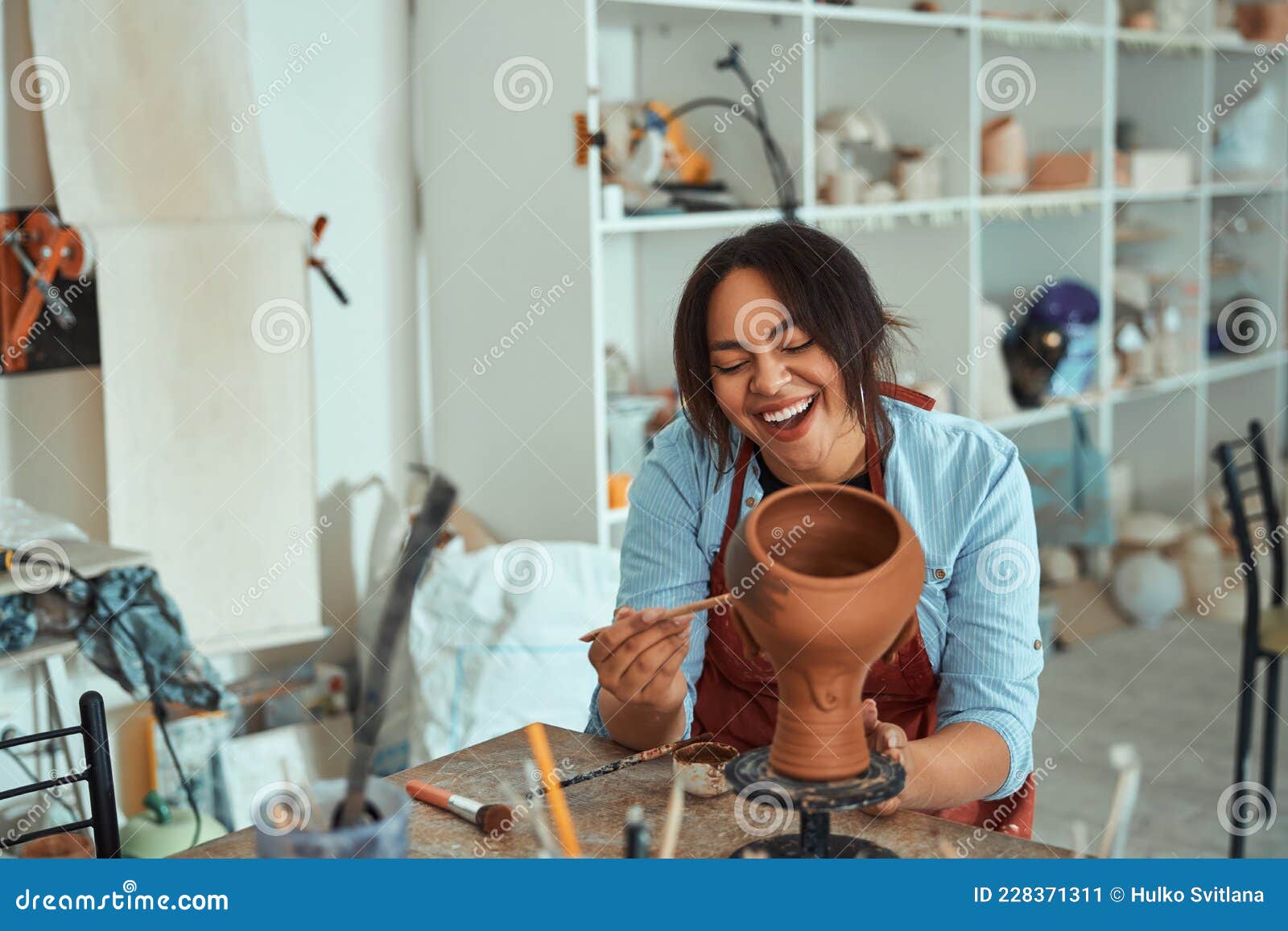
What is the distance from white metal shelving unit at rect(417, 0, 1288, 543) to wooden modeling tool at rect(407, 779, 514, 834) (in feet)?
5.14

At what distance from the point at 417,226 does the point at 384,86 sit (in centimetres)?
33

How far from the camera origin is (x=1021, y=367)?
3965mm

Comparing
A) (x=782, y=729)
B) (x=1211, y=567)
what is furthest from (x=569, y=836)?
(x=1211, y=567)

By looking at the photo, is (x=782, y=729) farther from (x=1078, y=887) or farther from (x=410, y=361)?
(x=410, y=361)

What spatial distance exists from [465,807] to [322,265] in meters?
1.80

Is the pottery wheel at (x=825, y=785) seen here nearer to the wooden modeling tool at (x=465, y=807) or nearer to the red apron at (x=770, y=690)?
the wooden modeling tool at (x=465, y=807)

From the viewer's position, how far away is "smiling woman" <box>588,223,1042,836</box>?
1453 mm

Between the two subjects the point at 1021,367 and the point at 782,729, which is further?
the point at 1021,367

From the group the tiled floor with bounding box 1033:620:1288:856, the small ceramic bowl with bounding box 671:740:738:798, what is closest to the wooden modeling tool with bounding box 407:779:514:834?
the small ceramic bowl with bounding box 671:740:738:798

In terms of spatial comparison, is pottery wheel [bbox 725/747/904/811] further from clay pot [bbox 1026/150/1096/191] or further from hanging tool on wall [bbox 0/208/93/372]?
clay pot [bbox 1026/150/1096/191]

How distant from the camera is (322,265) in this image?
2770mm

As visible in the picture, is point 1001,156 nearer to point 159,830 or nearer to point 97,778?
point 159,830

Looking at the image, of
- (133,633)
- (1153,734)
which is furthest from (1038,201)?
(133,633)

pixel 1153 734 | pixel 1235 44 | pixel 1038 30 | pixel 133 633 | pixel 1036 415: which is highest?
pixel 1235 44
